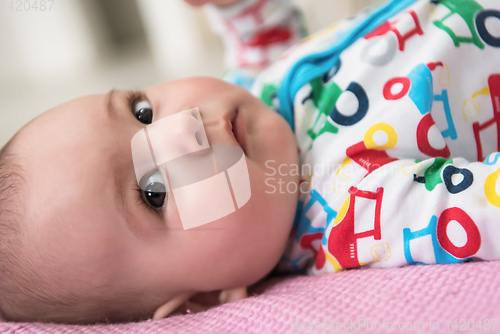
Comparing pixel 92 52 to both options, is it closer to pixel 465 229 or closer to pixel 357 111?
pixel 357 111

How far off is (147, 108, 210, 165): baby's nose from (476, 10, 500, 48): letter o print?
457mm

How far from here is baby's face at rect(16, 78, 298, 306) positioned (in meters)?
0.48

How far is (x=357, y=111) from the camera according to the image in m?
0.60

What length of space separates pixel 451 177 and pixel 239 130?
0.97 ft

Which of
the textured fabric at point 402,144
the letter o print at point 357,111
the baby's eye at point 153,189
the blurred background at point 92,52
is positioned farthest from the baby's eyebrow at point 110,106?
the blurred background at point 92,52

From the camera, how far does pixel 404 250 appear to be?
19.3 inches

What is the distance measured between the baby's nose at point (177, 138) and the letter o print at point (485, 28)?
1.50 ft

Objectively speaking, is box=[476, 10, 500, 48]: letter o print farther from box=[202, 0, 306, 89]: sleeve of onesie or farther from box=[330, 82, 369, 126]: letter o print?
box=[202, 0, 306, 89]: sleeve of onesie

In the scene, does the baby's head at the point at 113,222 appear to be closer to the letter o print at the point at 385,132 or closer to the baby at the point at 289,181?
the baby at the point at 289,181

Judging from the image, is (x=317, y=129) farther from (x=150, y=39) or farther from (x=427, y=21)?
(x=150, y=39)

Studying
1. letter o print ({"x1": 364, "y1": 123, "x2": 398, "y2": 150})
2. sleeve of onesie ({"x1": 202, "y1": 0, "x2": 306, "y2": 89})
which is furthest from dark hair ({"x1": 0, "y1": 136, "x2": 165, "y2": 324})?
sleeve of onesie ({"x1": 202, "y1": 0, "x2": 306, "y2": 89})

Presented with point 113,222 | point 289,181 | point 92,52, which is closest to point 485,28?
point 289,181

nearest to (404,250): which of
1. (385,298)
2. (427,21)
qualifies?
(385,298)

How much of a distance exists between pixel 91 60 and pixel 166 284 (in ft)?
6.62
